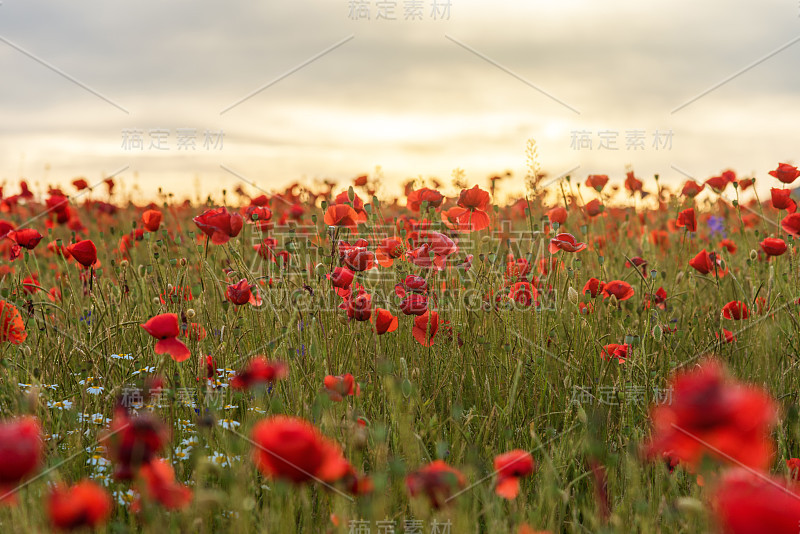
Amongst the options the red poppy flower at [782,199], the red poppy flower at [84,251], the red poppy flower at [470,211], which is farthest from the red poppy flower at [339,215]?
the red poppy flower at [782,199]

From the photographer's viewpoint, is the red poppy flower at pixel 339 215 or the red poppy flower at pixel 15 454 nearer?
the red poppy flower at pixel 15 454

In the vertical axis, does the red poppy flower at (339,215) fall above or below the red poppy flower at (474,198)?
below

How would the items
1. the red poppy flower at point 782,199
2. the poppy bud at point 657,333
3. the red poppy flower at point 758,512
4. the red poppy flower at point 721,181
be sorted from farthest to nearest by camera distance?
the red poppy flower at point 721,181
the red poppy flower at point 782,199
the poppy bud at point 657,333
the red poppy flower at point 758,512

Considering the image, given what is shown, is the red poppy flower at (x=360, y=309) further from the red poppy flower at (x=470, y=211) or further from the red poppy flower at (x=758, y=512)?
the red poppy flower at (x=758, y=512)

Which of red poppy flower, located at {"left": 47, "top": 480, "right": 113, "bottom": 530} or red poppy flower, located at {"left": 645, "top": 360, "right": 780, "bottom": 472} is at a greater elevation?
red poppy flower, located at {"left": 645, "top": 360, "right": 780, "bottom": 472}

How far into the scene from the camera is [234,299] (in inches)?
92.2

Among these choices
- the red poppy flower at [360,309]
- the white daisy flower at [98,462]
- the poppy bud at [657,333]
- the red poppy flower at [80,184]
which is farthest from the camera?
the red poppy flower at [80,184]

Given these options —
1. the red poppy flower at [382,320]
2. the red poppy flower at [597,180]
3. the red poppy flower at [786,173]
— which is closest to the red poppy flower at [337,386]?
the red poppy flower at [382,320]

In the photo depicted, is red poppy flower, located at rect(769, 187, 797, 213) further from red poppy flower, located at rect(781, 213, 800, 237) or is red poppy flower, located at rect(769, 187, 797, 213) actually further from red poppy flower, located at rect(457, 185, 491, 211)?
red poppy flower, located at rect(457, 185, 491, 211)

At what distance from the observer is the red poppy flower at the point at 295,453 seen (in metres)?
1.05

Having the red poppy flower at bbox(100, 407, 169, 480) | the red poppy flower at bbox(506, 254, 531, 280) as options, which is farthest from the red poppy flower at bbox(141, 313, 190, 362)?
the red poppy flower at bbox(506, 254, 531, 280)

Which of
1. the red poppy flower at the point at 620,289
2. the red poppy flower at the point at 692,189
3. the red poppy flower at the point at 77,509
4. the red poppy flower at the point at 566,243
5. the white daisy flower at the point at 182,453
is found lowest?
the white daisy flower at the point at 182,453

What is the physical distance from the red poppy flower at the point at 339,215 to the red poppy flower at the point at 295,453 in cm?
165

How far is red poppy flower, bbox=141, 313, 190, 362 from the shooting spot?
187 centimetres
